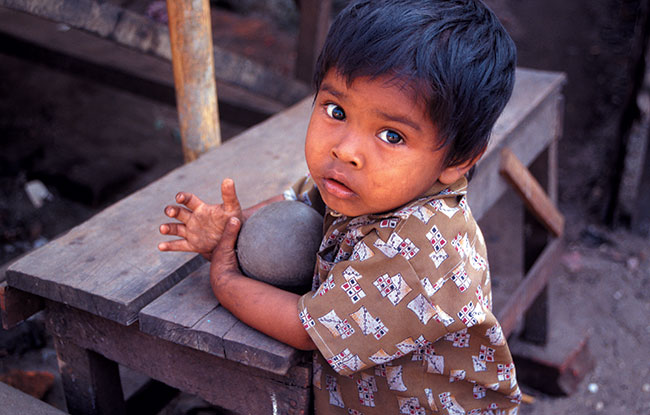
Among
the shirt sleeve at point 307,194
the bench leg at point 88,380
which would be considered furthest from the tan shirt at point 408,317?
the bench leg at point 88,380

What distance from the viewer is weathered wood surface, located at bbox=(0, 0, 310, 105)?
228cm

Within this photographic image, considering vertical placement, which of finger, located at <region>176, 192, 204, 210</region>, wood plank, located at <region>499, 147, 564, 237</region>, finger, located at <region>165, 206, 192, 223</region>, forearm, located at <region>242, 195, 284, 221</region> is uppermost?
finger, located at <region>176, 192, 204, 210</region>

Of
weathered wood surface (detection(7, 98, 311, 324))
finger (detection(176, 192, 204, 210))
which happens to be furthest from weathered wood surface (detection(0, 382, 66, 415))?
finger (detection(176, 192, 204, 210))

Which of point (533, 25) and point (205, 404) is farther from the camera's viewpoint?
point (533, 25)

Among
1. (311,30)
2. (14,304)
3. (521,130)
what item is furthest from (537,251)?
(14,304)

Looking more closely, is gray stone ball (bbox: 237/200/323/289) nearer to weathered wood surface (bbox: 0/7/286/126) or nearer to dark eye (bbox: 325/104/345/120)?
dark eye (bbox: 325/104/345/120)

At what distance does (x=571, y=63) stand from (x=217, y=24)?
3.28m

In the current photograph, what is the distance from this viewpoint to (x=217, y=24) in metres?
5.90

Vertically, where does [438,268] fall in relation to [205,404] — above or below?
above

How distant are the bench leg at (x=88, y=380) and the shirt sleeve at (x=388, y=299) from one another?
2.55 feet

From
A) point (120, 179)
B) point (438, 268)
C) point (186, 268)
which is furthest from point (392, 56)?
point (120, 179)

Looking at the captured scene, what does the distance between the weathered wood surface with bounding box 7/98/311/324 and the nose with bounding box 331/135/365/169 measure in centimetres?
60

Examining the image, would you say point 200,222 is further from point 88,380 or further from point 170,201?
point 88,380

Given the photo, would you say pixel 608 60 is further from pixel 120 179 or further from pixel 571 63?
pixel 120 179
